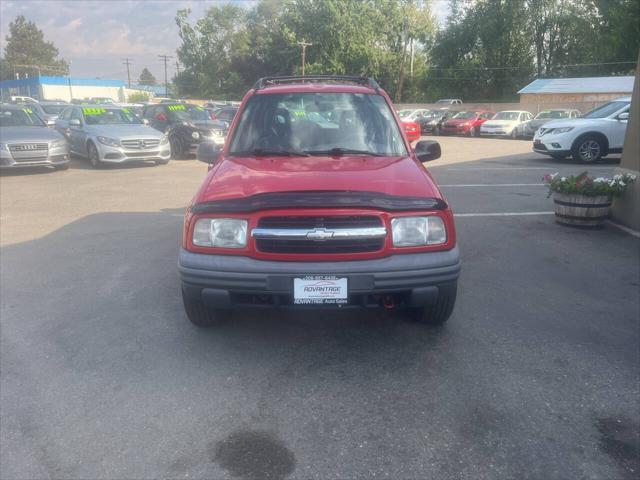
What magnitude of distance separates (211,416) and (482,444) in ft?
4.75

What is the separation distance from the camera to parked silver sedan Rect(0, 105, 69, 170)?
12.2 m

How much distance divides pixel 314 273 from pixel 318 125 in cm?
184

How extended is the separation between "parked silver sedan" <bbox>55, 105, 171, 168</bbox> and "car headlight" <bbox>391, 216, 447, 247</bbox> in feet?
38.1

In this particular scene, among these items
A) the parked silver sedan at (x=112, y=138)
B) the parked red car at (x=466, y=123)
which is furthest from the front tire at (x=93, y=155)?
the parked red car at (x=466, y=123)

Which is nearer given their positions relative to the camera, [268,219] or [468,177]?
[268,219]

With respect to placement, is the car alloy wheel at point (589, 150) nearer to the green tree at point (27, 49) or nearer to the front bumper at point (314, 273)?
the front bumper at point (314, 273)

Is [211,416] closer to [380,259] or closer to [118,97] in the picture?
[380,259]

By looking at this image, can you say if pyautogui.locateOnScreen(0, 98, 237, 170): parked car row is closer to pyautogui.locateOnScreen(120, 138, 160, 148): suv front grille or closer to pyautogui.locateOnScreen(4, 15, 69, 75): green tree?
pyautogui.locateOnScreen(120, 138, 160, 148): suv front grille

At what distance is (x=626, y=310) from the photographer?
4602mm

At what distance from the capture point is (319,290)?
3318mm

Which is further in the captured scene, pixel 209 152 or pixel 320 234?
pixel 209 152

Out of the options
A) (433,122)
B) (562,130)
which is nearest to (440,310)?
(562,130)

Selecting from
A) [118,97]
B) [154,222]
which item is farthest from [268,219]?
[118,97]

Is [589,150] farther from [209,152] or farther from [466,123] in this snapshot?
[466,123]
